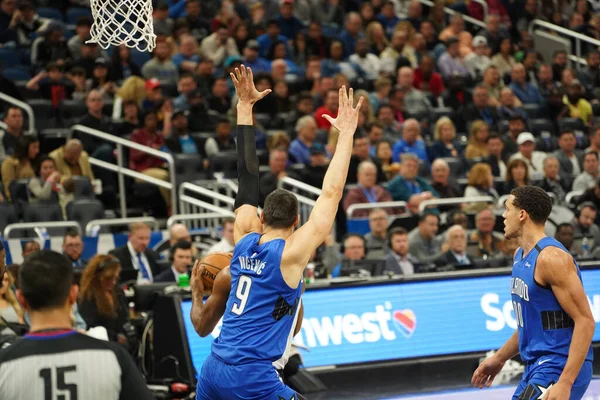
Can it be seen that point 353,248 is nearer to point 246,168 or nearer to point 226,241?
point 226,241

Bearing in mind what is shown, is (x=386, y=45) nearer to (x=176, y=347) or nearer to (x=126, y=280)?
(x=126, y=280)

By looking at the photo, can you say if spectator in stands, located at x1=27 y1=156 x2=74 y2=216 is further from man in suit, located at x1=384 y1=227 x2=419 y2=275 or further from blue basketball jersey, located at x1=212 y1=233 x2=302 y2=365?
blue basketball jersey, located at x1=212 y1=233 x2=302 y2=365

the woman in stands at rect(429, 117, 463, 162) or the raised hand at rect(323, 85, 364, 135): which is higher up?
the raised hand at rect(323, 85, 364, 135)

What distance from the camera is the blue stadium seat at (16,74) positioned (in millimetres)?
17125

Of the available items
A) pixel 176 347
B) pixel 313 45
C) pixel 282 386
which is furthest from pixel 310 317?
pixel 313 45

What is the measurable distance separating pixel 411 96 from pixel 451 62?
189 cm

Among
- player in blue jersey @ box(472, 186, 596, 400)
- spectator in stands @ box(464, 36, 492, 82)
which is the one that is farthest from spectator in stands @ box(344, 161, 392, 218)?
player in blue jersey @ box(472, 186, 596, 400)

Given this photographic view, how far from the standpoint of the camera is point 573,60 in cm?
2270

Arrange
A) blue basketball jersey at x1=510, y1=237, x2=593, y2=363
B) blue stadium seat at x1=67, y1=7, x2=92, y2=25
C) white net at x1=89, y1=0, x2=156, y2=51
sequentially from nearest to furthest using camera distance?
1. blue basketball jersey at x1=510, y1=237, x2=593, y2=363
2. white net at x1=89, y1=0, x2=156, y2=51
3. blue stadium seat at x1=67, y1=7, x2=92, y2=25

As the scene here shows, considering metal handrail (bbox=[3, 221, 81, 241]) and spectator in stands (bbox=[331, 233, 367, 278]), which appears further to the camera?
spectator in stands (bbox=[331, 233, 367, 278])

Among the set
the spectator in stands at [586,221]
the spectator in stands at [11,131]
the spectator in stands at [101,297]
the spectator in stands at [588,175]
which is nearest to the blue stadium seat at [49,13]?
the spectator in stands at [11,131]

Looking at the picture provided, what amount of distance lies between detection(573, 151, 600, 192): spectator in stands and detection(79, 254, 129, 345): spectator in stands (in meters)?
8.14

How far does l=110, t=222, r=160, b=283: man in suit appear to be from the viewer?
41.9 ft

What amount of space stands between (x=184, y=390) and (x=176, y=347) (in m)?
0.72
